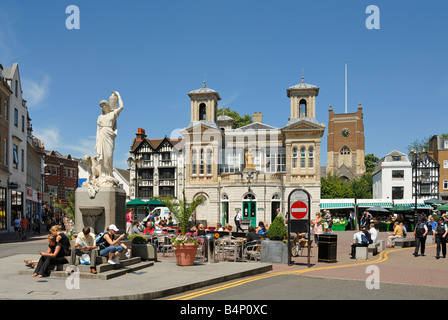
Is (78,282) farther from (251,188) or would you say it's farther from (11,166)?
(251,188)

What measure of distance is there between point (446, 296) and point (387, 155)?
6363cm

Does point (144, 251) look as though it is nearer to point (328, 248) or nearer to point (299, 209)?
point (299, 209)

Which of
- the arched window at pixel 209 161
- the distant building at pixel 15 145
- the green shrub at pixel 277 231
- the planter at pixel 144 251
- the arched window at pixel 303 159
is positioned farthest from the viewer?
the arched window at pixel 209 161

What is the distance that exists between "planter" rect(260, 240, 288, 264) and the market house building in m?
29.5

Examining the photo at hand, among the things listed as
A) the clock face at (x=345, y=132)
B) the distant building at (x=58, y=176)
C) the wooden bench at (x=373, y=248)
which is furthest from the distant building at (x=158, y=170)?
the clock face at (x=345, y=132)

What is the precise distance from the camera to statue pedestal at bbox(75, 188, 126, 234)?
13.0m

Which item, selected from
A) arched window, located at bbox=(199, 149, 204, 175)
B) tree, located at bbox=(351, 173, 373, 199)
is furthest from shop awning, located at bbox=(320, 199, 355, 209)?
tree, located at bbox=(351, 173, 373, 199)

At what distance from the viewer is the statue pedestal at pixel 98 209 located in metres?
13.0

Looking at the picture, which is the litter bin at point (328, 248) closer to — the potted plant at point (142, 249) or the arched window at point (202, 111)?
A: the potted plant at point (142, 249)

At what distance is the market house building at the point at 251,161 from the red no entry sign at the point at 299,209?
3016 cm

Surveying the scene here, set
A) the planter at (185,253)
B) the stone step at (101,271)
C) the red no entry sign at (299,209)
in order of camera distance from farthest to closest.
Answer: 1. the red no entry sign at (299,209)
2. the planter at (185,253)
3. the stone step at (101,271)

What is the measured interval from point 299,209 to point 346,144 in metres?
88.8

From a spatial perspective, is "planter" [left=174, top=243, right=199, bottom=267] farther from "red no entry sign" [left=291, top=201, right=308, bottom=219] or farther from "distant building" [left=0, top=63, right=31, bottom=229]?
"distant building" [left=0, top=63, right=31, bottom=229]

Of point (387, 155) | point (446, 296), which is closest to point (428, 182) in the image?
point (387, 155)
